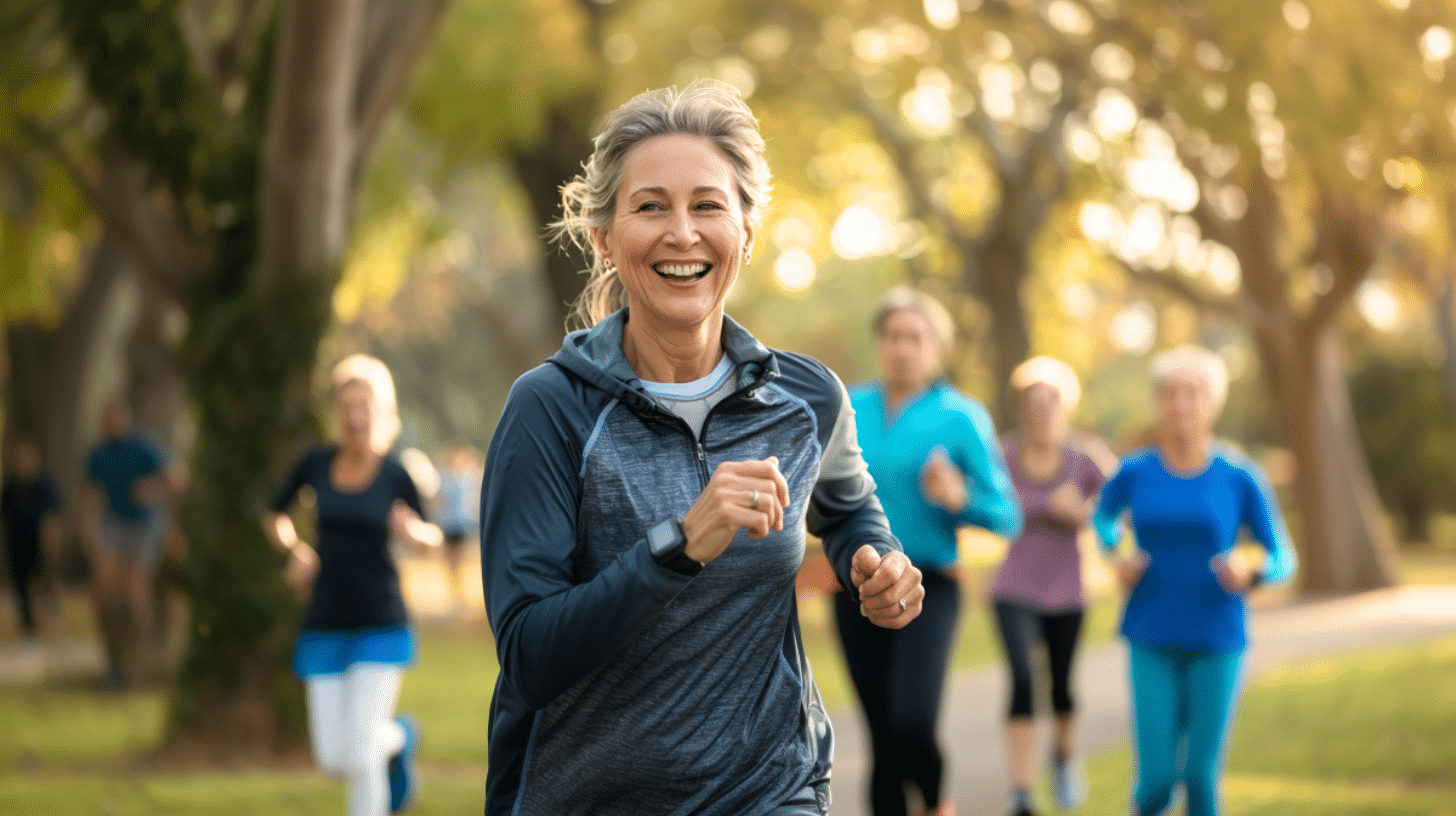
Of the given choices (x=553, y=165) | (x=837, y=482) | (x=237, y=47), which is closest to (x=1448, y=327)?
(x=553, y=165)

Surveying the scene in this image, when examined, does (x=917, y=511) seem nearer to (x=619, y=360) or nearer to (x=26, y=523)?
(x=619, y=360)

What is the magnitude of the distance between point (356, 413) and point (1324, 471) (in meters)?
17.1

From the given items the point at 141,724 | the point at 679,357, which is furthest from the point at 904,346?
the point at 141,724

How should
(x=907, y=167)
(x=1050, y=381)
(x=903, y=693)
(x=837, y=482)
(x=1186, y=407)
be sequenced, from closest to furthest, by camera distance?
(x=837, y=482)
(x=903, y=693)
(x=1186, y=407)
(x=1050, y=381)
(x=907, y=167)

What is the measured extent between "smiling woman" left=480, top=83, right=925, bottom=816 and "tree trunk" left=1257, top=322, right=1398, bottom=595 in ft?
64.4

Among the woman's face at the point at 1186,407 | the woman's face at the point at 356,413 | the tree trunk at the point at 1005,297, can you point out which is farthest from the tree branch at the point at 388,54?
the tree trunk at the point at 1005,297

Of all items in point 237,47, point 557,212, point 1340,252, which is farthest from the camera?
point 1340,252

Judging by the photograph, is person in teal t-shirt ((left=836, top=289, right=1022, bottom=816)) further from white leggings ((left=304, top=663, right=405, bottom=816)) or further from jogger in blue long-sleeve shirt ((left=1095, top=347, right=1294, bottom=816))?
white leggings ((left=304, top=663, right=405, bottom=816))

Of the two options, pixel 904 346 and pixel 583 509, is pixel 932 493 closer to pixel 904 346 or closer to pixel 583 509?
pixel 904 346

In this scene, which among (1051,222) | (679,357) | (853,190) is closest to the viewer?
(679,357)

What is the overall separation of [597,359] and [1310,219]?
64.2 feet

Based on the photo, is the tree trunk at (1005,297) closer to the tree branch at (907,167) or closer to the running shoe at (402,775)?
the tree branch at (907,167)

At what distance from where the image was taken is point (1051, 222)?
73.6 feet

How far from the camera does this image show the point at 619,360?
2717 mm
